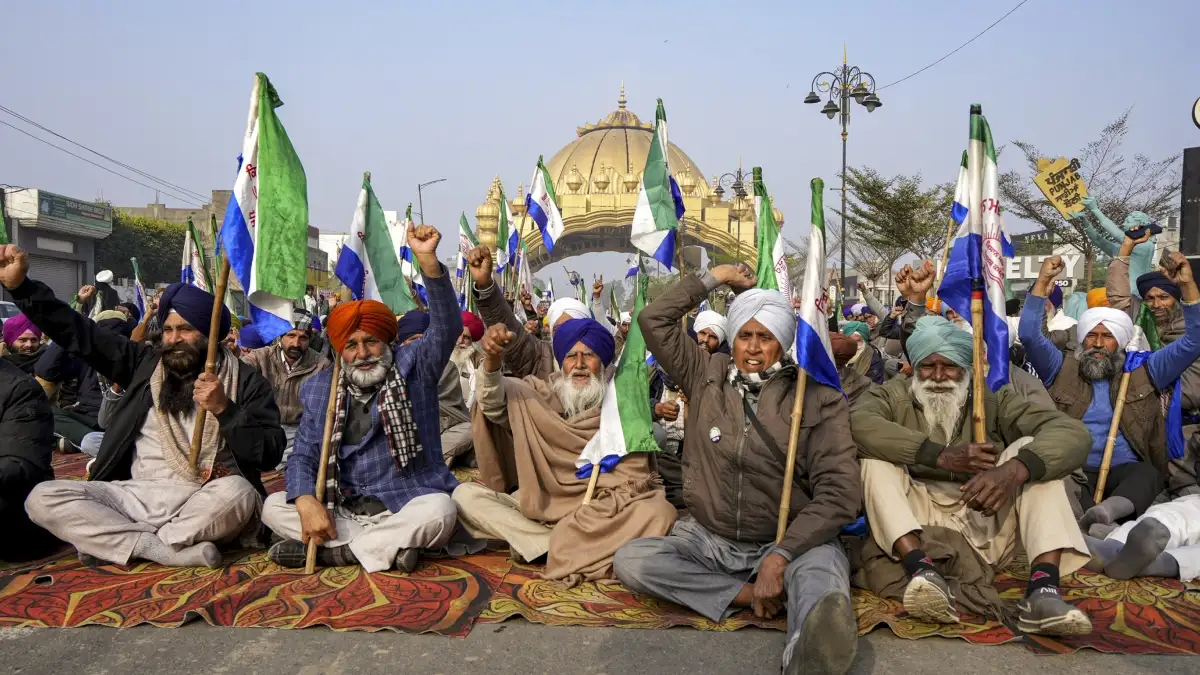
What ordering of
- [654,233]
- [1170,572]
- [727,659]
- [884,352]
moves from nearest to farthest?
[727,659] < [1170,572] < [654,233] < [884,352]

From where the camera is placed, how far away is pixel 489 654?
323cm

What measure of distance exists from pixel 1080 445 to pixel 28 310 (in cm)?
440

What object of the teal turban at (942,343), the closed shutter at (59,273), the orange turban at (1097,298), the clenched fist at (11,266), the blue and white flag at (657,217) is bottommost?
the teal turban at (942,343)

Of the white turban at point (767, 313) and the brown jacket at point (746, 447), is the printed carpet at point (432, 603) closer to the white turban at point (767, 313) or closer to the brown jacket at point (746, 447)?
the brown jacket at point (746, 447)

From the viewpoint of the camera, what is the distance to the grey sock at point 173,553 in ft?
13.6

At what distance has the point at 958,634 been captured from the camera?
333 centimetres

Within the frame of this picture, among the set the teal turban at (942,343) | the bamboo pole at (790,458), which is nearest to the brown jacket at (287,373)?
the bamboo pole at (790,458)

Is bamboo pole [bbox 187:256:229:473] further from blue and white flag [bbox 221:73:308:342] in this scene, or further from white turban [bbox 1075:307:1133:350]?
white turban [bbox 1075:307:1133:350]

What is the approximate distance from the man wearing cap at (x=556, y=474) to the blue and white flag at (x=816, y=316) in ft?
3.42

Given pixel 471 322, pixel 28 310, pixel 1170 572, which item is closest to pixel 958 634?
pixel 1170 572

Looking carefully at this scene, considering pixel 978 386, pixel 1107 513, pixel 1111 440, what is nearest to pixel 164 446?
pixel 978 386

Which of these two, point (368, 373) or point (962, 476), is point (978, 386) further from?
point (368, 373)

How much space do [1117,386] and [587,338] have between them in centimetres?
287

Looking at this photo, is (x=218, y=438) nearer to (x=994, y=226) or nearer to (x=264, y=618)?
(x=264, y=618)
